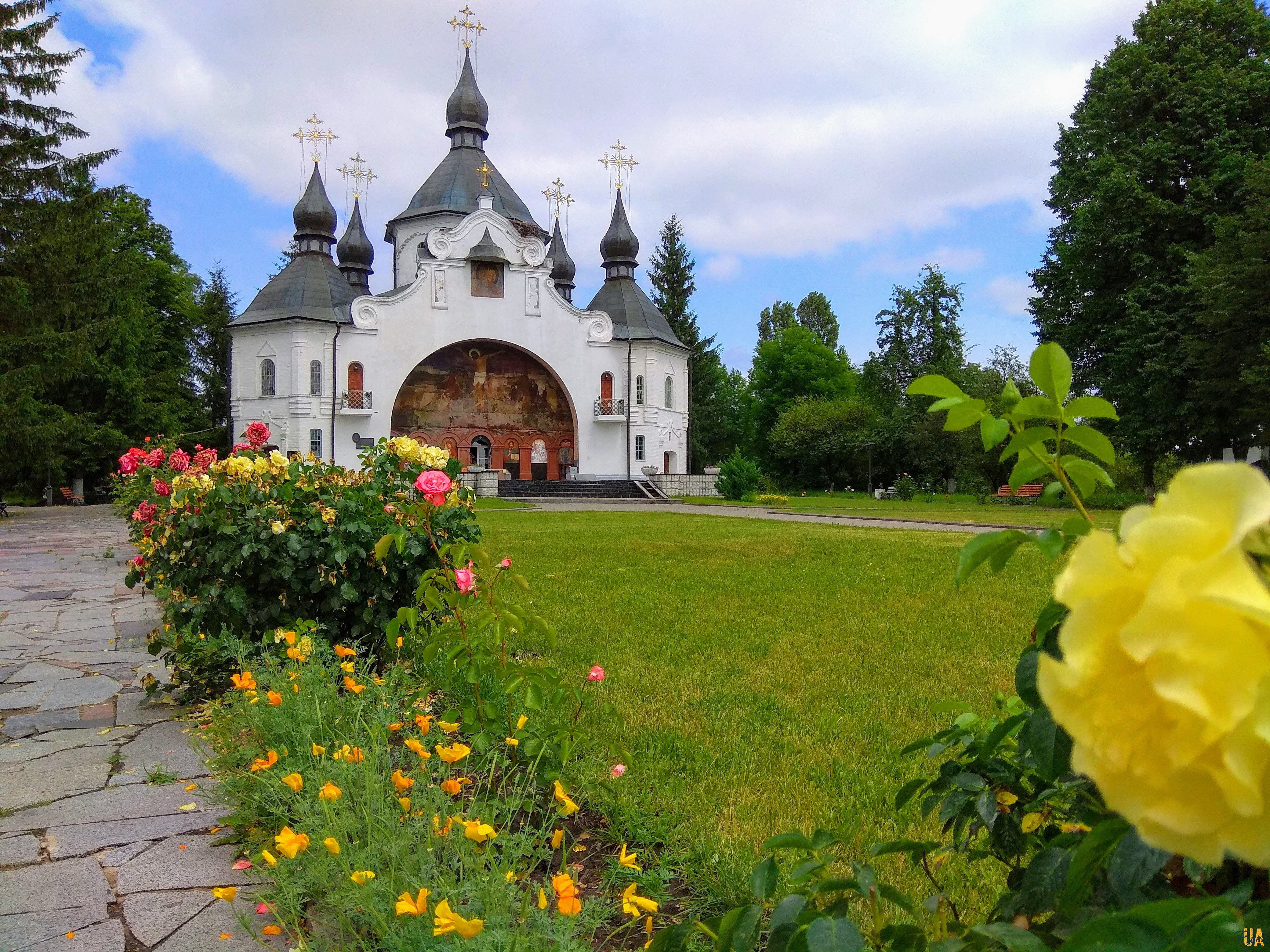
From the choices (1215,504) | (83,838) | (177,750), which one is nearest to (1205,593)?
(1215,504)

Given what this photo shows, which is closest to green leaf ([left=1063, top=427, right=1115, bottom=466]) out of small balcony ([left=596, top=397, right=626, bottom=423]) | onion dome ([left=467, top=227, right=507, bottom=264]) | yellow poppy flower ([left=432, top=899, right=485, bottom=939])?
yellow poppy flower ([left=432, top=899, right=485, bottom=939])

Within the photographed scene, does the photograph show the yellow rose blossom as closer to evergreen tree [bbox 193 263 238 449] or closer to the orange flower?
the orange flower

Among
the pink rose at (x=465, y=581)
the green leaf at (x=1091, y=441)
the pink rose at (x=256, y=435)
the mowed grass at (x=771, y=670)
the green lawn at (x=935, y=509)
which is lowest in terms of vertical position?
the mowed grass at (x=771, y=670)

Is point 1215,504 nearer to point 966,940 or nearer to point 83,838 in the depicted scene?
point 966,940

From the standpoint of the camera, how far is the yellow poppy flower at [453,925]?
134 centimetres

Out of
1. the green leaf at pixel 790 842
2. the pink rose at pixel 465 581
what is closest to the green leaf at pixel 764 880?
the green leaf at pixel 790 842

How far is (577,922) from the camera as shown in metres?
1.81

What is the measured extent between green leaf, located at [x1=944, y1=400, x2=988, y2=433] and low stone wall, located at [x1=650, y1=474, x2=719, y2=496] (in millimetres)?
31095

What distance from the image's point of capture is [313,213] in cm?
3647

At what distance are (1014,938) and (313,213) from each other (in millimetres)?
39954

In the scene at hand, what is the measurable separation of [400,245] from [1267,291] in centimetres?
3069

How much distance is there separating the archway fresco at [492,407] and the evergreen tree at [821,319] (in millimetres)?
29104

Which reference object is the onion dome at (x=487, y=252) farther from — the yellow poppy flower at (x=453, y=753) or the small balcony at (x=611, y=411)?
the yellow poppy flower at (x=453, y=753)

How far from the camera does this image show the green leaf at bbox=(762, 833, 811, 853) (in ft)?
3.73
